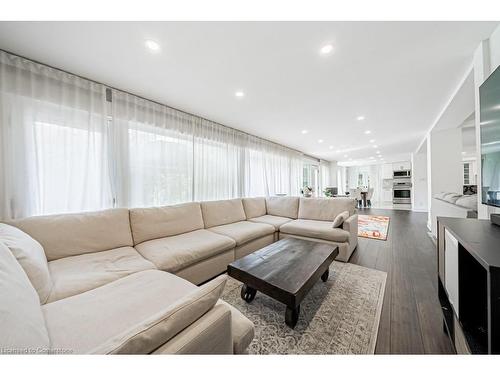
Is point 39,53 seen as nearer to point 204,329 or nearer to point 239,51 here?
point 239,51

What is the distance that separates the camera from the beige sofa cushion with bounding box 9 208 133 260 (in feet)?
5.03

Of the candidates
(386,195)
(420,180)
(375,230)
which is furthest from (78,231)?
(386,195)

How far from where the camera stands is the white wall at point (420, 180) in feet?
22.1

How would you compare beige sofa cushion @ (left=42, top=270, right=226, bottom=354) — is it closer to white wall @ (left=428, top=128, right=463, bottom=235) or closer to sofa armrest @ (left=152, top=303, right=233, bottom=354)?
sofa armrest @ (left=152, top=303, right=233, bottom=354)

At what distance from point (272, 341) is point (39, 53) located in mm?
3136

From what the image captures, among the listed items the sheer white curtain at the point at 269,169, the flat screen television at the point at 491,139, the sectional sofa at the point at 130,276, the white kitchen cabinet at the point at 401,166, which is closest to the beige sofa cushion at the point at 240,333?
the sectional sofa at the point at 130,276

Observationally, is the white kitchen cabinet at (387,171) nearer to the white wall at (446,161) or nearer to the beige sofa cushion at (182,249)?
the white wall at (446,161)

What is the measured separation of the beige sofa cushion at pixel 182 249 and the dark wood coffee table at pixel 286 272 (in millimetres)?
428

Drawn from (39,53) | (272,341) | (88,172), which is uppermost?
(39,53)

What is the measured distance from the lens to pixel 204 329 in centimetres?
62

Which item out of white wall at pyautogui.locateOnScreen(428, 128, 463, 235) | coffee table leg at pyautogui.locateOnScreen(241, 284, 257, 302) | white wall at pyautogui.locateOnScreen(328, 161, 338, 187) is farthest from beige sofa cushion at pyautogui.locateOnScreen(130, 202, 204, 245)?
white wall at pyautogui.locateOnScreen(328, 161, 338, 187)

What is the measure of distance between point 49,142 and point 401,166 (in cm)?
1204

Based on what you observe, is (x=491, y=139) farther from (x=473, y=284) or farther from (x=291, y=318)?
(x=291, y=318)
